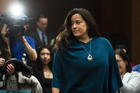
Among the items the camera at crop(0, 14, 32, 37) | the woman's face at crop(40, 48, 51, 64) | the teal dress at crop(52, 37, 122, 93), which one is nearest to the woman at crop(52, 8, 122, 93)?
the teal dress at crop(52, 37, 122, 93)

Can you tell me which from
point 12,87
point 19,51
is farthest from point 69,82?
point 19,51

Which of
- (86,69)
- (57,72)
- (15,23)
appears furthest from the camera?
(15,23)

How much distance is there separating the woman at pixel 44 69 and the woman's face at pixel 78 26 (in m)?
1.08

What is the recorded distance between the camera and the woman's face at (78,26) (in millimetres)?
3075

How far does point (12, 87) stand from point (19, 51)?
1.59ft

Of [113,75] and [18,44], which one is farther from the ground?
[18,44]

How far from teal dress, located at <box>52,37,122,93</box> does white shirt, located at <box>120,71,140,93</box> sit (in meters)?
0.48

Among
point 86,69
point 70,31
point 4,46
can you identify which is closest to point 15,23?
point 4,46

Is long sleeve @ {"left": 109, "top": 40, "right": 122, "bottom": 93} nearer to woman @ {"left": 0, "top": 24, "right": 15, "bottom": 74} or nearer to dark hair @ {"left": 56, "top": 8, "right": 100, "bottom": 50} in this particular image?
dark hair @ {"left": 56, "top": 8, "right": 100, "bottom": 50}

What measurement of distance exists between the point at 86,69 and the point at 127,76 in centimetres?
84

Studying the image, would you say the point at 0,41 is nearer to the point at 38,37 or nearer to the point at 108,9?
the point at 38,37

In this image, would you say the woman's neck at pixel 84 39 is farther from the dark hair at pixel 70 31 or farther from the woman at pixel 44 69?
the woman at pixel 44 69

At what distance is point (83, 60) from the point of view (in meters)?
3.00

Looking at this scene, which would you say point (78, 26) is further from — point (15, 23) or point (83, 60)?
point (15, 23)
